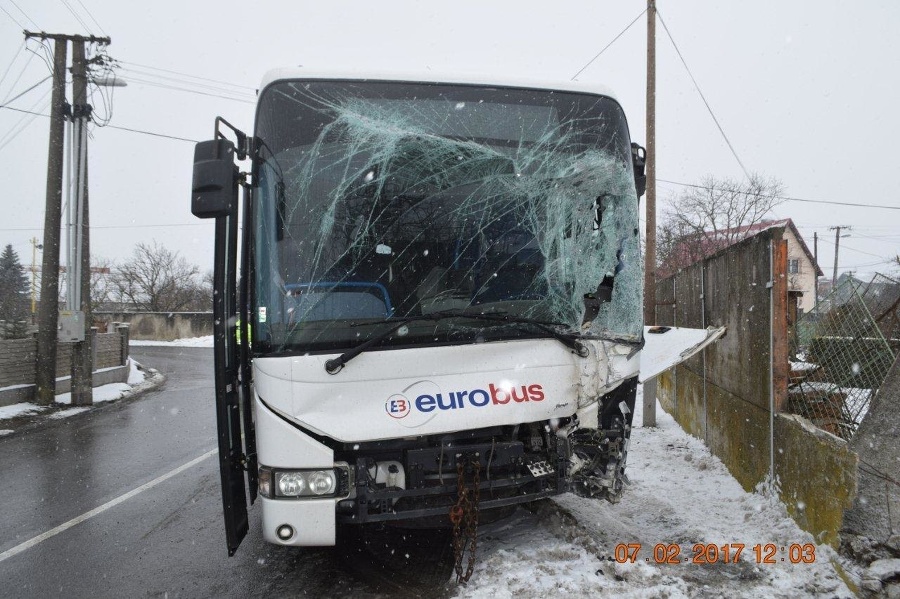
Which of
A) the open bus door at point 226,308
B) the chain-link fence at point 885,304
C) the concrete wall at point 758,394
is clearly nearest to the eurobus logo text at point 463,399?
the open bus door at point 226,308

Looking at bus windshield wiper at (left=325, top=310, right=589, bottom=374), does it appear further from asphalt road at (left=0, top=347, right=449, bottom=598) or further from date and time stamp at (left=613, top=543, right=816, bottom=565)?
asphalt road at (left=0, top=347, right=449, bottom=598)

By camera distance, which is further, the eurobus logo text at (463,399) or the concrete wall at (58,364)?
the concrete wall at (58,364)

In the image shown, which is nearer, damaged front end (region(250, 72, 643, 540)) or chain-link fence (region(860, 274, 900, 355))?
damaged front end (region(250, 72, 643, 540))

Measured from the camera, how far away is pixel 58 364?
14250 mm

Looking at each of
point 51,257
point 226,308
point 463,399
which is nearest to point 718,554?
point 463,399

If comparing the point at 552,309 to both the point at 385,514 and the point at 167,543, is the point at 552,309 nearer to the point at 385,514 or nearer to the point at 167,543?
the point at 385,514

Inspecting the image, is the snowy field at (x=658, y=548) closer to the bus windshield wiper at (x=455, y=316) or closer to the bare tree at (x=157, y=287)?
the bus windshield wiper at (x=455, y=316)

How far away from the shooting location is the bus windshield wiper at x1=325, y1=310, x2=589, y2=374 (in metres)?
3.19

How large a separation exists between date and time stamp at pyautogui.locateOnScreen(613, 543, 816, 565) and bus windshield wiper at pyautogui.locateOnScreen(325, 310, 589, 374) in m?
1.41

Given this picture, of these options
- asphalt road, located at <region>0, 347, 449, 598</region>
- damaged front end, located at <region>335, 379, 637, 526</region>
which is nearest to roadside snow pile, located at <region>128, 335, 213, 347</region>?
asphalt road, located at <region>0, 347, 449, 598</region>

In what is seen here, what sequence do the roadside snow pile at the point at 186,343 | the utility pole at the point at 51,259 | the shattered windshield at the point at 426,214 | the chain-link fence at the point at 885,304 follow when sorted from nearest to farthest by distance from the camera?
the shattered windshield at the point at 426,214
the chain-link fence at the point at 885,304
the utility pole at the point at 51,259
the roadside snow pile at the point at 186,343

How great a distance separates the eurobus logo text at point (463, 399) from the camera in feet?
10.7

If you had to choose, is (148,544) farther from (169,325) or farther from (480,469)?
(169,325)

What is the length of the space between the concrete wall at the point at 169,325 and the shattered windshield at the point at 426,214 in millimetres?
41953
